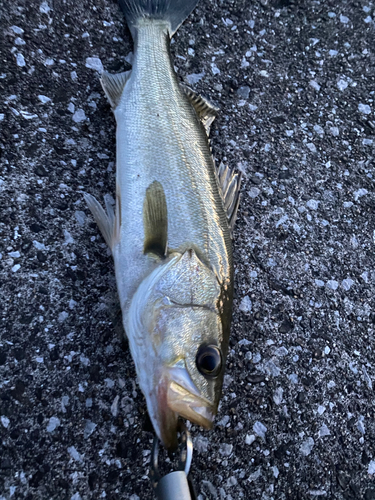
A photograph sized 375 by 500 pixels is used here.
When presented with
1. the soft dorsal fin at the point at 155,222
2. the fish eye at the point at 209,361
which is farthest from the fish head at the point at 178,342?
the soft dorsal fin at the point at 155,222

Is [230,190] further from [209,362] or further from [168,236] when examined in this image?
[209,362]

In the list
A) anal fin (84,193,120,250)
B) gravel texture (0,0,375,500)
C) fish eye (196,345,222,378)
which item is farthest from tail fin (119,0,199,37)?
fish eye (196,345,222,378)

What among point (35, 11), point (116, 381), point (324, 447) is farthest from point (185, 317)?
point (35, 11)

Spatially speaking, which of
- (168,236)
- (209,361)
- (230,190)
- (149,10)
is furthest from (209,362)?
(149,10)

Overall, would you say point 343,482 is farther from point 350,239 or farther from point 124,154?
point 124,154

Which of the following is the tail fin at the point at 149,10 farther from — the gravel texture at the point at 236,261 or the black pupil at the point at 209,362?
the black pupil at the point at 209,362

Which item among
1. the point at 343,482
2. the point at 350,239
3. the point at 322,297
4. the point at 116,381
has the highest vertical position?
the point at 350,239
